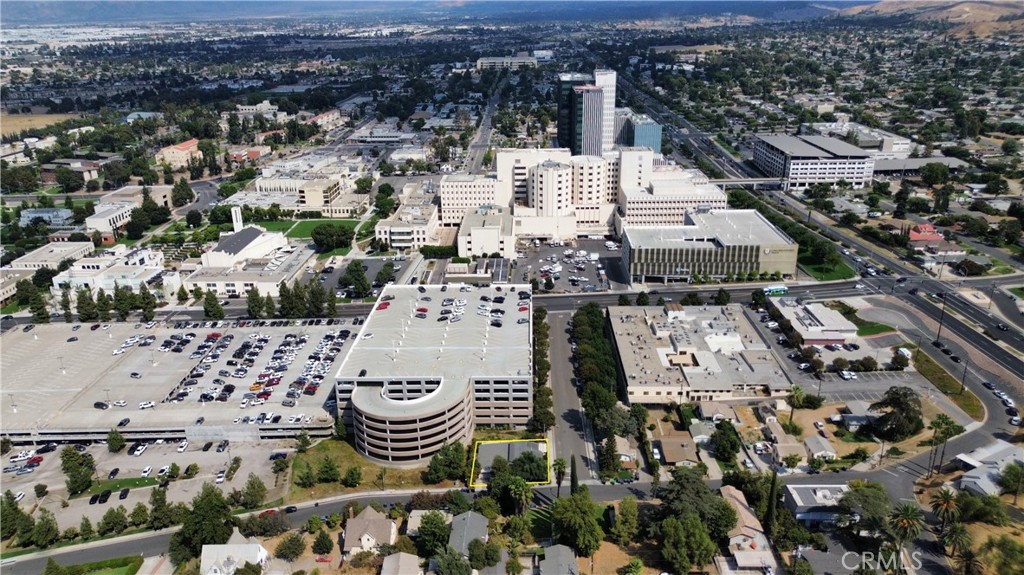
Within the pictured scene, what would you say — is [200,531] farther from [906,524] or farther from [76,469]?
[906,524]

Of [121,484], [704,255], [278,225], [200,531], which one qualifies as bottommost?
[121,484]

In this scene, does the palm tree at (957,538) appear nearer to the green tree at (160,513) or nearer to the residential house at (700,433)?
the residential house at (700,433)

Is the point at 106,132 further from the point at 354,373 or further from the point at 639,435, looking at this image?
the point at 639,435

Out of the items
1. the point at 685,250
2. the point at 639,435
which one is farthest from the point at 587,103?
the point at 639,435

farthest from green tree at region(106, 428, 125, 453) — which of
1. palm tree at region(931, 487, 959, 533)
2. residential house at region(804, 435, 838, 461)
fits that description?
palm tree at region(931, 487, 959, 533)

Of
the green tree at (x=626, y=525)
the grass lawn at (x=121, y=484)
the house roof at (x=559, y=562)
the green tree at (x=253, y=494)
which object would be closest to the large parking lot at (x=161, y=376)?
the grass lawn at (x=121, y=484)

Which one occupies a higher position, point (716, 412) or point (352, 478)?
point (716, 412)

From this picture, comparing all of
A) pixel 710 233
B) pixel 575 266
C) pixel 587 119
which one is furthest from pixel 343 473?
pixel 587 119
